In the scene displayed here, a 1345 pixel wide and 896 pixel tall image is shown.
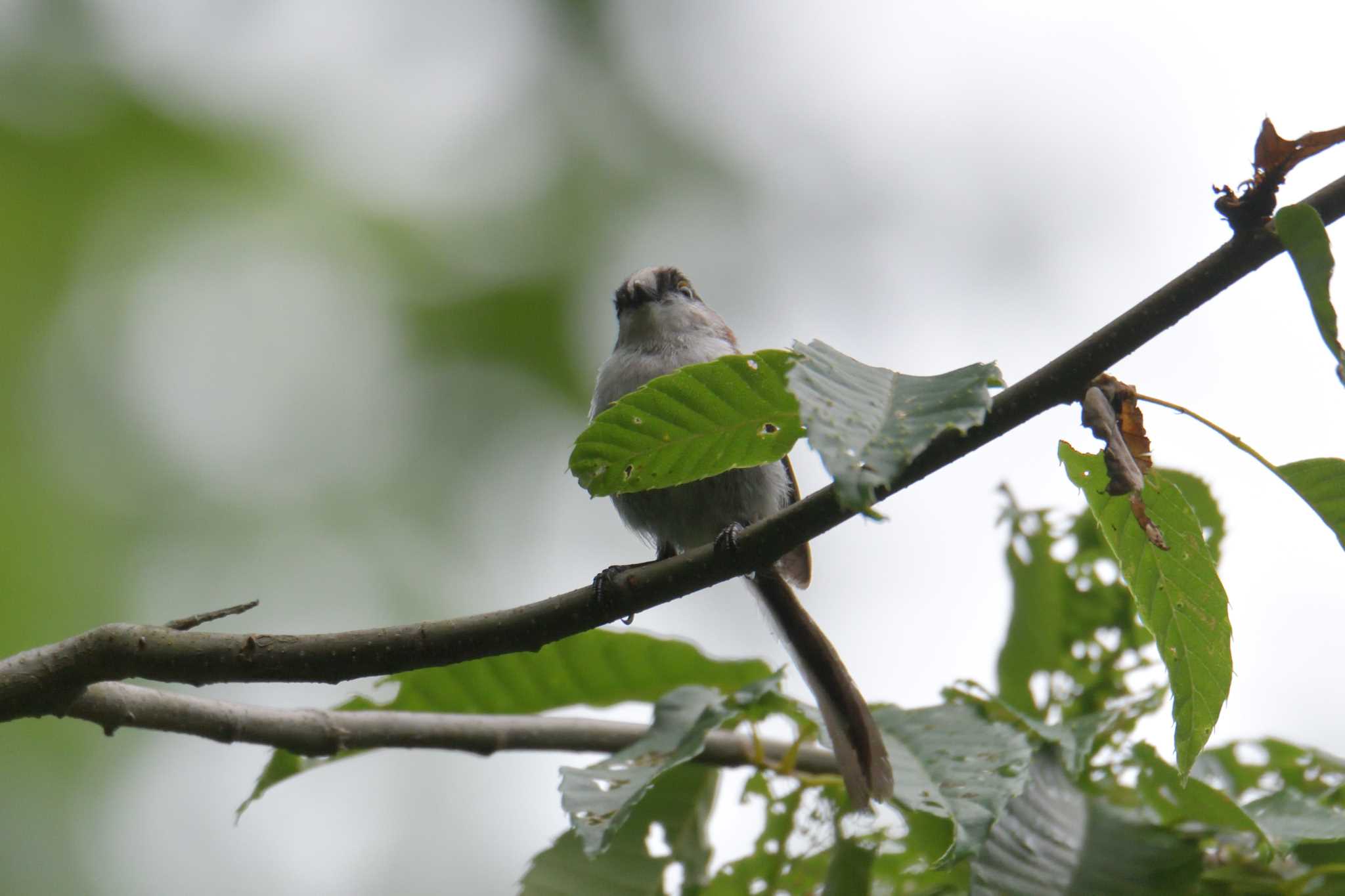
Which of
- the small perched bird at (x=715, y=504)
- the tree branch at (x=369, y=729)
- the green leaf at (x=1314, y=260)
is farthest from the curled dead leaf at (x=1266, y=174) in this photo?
the tree branch at (x=369, y=729)

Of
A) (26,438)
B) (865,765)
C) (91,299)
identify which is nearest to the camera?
(865,765)

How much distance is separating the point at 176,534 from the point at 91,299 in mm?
1878

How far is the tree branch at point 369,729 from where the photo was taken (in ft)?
7.75

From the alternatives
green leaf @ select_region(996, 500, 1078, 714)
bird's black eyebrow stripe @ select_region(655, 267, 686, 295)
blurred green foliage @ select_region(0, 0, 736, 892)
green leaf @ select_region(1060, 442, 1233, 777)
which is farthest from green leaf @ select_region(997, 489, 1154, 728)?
blurred green foliage @ select_region(0, 0, 736, 892)

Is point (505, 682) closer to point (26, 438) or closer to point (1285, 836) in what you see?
point (1285, 836)

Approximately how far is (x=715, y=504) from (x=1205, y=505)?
1.70m

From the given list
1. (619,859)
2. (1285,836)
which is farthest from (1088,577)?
(619,859)

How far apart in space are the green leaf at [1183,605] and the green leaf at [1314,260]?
1.44 ft

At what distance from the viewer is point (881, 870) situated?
3.28 m

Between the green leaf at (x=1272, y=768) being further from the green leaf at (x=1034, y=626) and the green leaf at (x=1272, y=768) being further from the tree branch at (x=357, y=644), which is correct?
the tree branch at (x=357, y=644)

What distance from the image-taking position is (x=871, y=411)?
1612 mm

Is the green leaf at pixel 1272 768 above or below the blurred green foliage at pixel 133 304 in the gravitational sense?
below

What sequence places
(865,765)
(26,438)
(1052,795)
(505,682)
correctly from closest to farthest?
(1052,795) < (865,765) < (505,682) < (26,438)

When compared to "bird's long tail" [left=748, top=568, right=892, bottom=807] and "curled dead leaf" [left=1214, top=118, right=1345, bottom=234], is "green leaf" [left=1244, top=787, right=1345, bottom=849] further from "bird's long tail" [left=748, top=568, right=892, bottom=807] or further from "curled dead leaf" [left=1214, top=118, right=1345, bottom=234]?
"curled dead leaf" [left=1214, top=118, right=1345, bottom=234]
